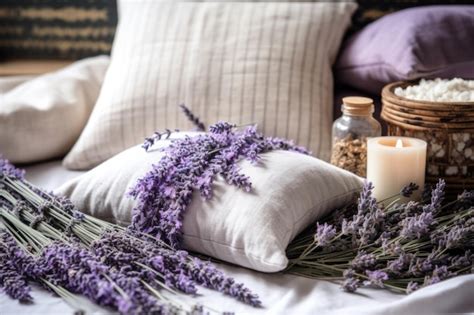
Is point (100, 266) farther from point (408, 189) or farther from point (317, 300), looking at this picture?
point (408, 189)

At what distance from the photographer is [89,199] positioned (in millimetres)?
1231

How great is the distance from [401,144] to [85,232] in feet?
1.87

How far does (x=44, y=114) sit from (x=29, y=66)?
2.10 ft

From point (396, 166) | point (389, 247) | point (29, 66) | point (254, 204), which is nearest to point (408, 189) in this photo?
point (396, 166)

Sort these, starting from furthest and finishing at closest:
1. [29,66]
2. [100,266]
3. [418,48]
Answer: [29,66]
[418,48]
[100,266]

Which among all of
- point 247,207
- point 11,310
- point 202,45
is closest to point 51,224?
point 11,310

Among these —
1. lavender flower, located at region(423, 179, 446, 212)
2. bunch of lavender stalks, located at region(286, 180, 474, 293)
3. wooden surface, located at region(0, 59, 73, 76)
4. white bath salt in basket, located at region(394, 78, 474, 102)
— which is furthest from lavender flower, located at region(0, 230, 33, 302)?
wooden surface, located at region(0, 59, 73, 76)

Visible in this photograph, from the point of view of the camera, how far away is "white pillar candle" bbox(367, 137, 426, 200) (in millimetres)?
1172

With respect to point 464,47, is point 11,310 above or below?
below

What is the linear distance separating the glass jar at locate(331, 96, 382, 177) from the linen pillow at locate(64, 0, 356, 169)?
0.62 ft

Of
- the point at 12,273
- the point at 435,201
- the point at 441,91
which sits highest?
the point at 441,91

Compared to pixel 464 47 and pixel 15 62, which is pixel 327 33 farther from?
pixel 15 62

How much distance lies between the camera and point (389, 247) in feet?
3.39

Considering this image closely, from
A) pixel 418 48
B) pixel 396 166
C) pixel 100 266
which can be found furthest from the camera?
pixel 418 48
